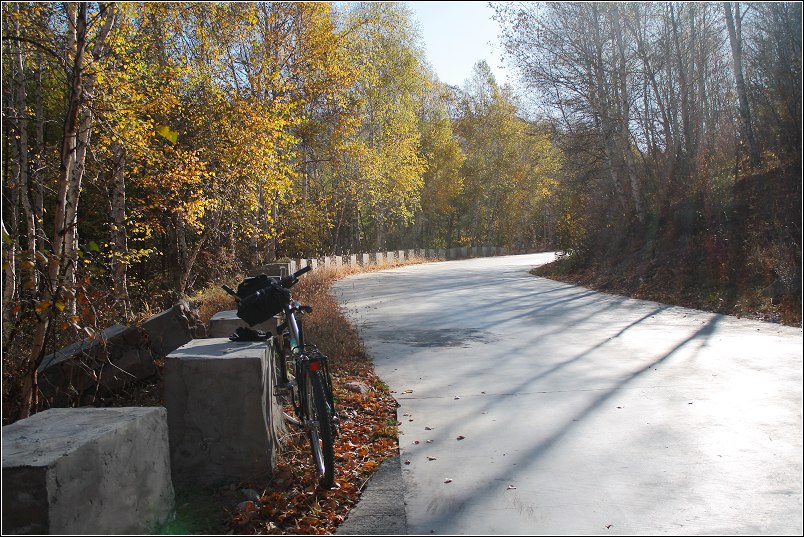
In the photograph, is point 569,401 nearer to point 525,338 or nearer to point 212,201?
point 525,338

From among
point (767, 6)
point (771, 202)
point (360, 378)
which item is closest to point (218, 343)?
point (360, 378)

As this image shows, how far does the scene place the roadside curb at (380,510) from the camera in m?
3.90

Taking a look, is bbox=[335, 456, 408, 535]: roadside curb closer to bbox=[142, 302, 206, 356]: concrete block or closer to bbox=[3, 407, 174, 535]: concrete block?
bbox=[3, 407, 174, 535]: concrete block

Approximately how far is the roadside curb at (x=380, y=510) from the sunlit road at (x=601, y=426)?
0.25ft

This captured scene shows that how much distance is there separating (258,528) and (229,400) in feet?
2.99

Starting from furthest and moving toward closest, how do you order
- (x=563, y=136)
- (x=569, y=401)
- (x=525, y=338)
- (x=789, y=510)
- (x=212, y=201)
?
(x=563, y=136), (x=212, y=201), (x=525, y=338), (x=569, y=401), (x=789, y=510)

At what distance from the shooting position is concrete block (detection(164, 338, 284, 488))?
14.8 feet

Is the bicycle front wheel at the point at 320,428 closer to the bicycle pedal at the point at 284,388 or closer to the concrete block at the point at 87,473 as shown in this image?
the bicycle pedal at the point at 284,388

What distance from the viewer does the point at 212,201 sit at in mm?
14281

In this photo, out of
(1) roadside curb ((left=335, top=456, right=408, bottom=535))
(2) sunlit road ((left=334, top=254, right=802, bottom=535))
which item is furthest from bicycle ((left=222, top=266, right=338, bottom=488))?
(2) sunlit road ((left=334, top=254, right=802, bottom=535))

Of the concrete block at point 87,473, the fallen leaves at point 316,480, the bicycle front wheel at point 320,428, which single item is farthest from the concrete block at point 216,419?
the concrete block at point 87,473

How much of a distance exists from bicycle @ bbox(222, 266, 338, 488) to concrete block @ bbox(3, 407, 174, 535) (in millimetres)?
1037

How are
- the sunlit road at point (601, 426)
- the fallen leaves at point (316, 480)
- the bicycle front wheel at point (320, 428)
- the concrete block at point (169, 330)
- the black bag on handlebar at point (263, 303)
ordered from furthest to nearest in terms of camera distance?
the concrete block at point (169, 330), the black bag on handlebar at point (263, 303), the bicycle front wheel at point (320, 428), the fallen leaves at point (316, 480), the sunlit road at point (601, 426)

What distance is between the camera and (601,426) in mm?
5527
